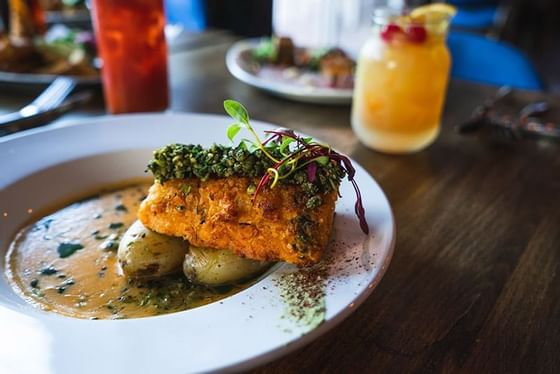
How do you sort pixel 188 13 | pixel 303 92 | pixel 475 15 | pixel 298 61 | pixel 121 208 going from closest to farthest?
pixel 121 208 → pixel 303 92 → pixel 298 61 → pixel 188 13 → pixel 475 15

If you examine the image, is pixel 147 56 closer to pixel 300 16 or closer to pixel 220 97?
pixel 220 97

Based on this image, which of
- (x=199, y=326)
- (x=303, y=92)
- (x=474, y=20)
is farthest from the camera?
(x=474, y=20)

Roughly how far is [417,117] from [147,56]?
2.87ft

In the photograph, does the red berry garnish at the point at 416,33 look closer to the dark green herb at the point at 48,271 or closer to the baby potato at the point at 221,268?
the baby potato at the point at 221,268

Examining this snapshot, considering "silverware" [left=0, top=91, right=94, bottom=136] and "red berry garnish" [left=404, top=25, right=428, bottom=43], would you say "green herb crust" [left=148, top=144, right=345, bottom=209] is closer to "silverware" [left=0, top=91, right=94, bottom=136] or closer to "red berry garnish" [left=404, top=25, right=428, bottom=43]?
"red berry garnish" [left=404, top=25, right=428, bottom=43]

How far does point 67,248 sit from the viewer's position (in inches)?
37.4

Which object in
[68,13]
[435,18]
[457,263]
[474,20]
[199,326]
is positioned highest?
[435,18]

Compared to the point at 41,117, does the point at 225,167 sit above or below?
above

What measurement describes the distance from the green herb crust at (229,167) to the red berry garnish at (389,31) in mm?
623

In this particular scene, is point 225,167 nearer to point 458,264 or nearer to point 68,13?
point 458,264

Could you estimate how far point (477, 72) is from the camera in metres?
2.48

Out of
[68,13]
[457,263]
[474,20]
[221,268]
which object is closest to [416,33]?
[457,263]

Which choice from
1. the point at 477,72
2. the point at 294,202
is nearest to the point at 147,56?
the point at 294,202

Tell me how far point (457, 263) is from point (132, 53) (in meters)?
1.16
